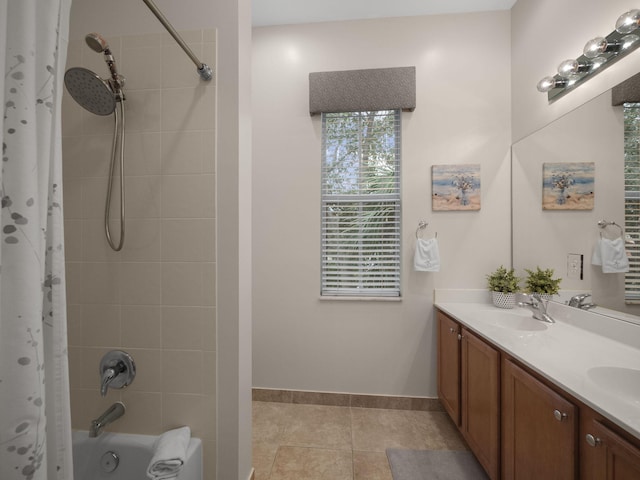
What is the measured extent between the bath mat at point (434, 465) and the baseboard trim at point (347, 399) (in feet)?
1.45

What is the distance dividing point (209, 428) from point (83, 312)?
773 millimetres

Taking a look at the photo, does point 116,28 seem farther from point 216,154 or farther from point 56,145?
point 56,145

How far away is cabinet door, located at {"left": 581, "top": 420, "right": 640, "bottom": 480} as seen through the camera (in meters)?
0.69

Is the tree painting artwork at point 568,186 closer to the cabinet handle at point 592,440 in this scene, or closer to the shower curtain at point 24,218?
the cabinet handle at point 592,440

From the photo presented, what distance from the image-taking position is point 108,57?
3.38ft

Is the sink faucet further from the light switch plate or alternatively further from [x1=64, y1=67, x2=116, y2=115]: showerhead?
[x1=64, y1=67, x2=116, y2=115]: showerhead

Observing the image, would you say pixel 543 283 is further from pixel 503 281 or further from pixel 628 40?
pixel 628 40

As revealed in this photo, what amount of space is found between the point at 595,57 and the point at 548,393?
67.1 inches

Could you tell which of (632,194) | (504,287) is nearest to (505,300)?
(504,287)

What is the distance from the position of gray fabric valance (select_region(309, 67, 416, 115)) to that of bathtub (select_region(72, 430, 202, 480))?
7.45 ft

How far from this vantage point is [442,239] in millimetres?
2133

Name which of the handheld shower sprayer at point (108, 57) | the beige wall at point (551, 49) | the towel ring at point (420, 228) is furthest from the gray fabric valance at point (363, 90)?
the handheld shower sprayer at point (108, 57)

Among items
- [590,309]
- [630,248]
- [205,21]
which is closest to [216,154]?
[205,21]

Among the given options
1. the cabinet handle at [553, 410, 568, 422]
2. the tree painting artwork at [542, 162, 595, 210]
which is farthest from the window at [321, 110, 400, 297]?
the cabinet handle at [553, 410, 568, 422]
